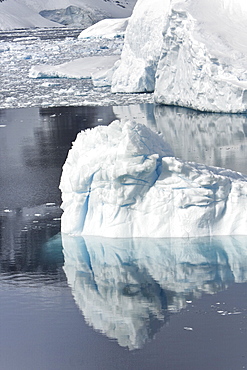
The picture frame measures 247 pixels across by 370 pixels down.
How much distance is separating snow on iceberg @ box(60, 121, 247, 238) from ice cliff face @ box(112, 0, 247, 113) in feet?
21.8

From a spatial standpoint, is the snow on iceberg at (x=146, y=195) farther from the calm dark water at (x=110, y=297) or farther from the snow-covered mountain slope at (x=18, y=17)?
the snow-covered mountain slope at (x=18, y=17)

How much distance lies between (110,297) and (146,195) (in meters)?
1.58

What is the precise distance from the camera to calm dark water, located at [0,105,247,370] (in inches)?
196

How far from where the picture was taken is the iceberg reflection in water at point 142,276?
5699 millimetres

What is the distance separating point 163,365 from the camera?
187 inches

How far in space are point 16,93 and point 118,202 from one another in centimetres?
1235

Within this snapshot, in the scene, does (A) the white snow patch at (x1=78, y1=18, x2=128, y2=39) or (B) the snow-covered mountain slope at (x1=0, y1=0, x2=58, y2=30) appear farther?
(B) the snow-covered mountain slope at (x1=0, y1=0, x2=58, y2=30)

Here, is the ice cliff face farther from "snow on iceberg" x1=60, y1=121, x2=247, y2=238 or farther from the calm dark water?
"snow on iceberg" x1=60, y1=121, x2=247, y2=238

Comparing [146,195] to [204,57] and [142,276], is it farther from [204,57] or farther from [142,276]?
[204,57]

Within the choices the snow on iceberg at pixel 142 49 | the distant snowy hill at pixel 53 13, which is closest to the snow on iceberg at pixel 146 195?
the snow on iceberg at pixel 142 49

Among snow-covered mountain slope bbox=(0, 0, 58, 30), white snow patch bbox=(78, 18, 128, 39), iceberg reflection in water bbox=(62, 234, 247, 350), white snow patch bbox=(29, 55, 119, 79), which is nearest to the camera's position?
iceberg reflection in water bbox=(62, 234, 247, 350)

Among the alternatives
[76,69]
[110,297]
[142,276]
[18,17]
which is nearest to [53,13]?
[18,17]

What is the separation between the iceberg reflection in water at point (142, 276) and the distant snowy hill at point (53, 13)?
149ft

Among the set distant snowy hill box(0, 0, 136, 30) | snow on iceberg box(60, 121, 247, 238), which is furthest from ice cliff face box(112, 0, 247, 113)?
distant snowy hill box(0, 0, 136, 30)
